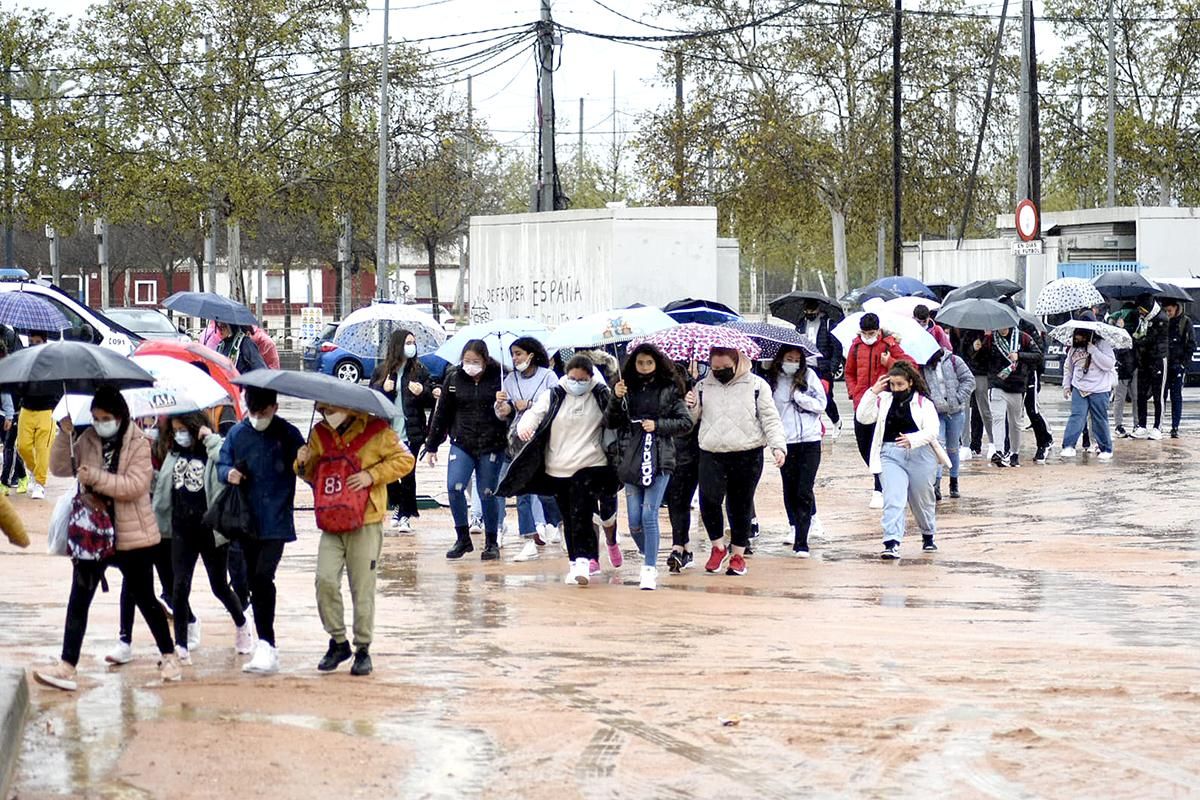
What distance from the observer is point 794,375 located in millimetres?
14422

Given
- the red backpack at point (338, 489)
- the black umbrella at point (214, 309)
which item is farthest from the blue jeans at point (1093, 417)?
the red backpack at point (338, 489)

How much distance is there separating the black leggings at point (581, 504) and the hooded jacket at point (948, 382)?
5600 millimetres

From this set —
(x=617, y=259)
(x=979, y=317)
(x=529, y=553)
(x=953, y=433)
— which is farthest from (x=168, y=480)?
(x=617, y=259)

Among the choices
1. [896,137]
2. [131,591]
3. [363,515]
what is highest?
[896,137]

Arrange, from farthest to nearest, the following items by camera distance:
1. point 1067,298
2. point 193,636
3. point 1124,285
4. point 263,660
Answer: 1. point 1124,285
2. point 1067,298
3. point 193,636
4. point 263,660

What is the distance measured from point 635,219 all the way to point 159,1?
24806 millimetres

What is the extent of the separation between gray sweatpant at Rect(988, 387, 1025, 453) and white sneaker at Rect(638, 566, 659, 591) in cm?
885

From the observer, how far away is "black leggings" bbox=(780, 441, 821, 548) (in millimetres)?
14250

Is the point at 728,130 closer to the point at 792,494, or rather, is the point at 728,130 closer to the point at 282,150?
the point at 282,150

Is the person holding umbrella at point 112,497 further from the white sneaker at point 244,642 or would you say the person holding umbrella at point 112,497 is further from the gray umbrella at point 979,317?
the gray umbrella at point 979,317

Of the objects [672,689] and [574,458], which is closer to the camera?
[672,689]

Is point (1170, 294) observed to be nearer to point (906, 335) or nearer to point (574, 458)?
point (906, 335)

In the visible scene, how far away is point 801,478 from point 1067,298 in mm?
8752

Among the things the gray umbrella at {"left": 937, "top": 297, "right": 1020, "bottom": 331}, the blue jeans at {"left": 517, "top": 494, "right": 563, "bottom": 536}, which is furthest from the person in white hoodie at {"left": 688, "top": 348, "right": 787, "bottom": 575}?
the gray umbrella at {"left": 937, "top": 297, "right": 1020, "bottom": 331}
